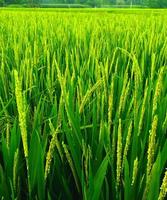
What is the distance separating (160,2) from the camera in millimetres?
40375

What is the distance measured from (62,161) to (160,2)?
42.0 metres

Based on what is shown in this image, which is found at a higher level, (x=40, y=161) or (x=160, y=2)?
(x=40, y=161)

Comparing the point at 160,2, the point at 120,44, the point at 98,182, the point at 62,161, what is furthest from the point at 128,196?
the point at 160,2

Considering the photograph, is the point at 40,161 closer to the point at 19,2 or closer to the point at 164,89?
the point at 164,89

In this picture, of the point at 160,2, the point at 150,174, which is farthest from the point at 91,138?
the point at 160,2

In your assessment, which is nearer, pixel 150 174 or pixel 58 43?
pixel 150 174

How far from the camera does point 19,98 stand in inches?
16.1

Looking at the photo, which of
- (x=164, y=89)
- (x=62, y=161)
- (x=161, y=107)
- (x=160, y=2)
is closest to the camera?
(x=62, y=161)

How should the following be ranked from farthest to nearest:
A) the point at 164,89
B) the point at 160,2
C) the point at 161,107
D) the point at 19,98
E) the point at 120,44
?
the point at 160,2 < the point at 120,44 < the point at 164,89 < the point at 161,107 < the point at 19,98

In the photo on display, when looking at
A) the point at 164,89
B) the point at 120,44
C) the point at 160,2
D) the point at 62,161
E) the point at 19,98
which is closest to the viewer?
the point at 19,98

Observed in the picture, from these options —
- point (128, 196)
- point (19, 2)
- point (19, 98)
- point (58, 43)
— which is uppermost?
point (19, 98)

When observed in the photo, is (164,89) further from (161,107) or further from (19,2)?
(19,2)

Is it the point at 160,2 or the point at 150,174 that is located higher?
the point at 150,174

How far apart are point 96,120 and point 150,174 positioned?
286 mm
